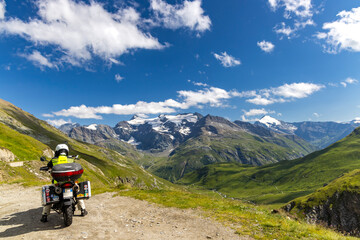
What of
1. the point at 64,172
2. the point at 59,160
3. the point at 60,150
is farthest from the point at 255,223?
the point at 60,150

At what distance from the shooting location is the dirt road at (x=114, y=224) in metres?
10.1

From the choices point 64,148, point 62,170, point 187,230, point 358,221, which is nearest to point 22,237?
point 62,170

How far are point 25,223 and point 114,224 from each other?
17.4 feet

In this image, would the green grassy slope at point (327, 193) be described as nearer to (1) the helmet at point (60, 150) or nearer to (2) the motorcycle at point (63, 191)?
(2) the motorcycle at point (63, 191)

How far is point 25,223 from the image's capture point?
11.6 meters

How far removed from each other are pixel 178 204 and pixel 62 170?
395 inches

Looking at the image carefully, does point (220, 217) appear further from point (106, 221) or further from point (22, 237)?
point (22, 237)

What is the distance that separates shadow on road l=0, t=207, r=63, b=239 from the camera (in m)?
10.3

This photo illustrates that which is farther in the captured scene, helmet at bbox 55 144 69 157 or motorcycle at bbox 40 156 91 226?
helmet at bbox 55 144 69 157

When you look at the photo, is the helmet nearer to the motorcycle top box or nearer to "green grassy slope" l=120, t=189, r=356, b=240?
the motorcycle top box

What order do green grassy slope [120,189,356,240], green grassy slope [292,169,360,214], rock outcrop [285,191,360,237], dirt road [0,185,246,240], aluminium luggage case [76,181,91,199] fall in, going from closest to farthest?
1. dirt road [0,185,246,240]
2. green grassy slope [120,189,356,240]
3. aluminium luggage case [76,181,91,199]
4. rock outcrop [285,191,360,237]
5. green grassy slope [292,169,360,214]

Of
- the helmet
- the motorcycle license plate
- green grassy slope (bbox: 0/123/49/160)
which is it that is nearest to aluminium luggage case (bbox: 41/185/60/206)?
the motorcycle license plate

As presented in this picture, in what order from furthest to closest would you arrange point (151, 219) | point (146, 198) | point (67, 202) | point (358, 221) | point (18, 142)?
point (358, 221)
point (18, 142)
point (146, 198)
point (151, 219)
point (67, 202)

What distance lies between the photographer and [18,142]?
66.8 metres
